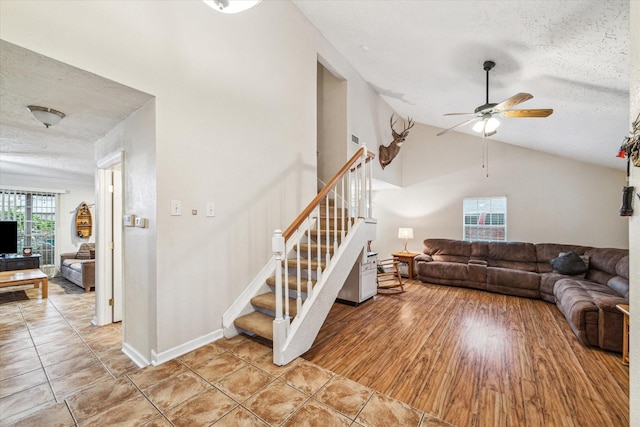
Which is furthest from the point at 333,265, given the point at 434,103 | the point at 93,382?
the point at 434,103

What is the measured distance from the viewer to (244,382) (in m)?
1.89

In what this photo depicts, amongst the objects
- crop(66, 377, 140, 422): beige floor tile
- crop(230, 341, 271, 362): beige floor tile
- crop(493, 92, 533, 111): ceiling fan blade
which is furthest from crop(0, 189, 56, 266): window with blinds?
crop(493, 92, 533, 111): ceiling fan blade

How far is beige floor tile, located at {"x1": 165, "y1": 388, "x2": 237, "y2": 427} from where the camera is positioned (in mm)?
1534

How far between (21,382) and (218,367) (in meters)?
1.44

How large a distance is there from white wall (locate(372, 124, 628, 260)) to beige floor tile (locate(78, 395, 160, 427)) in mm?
6090

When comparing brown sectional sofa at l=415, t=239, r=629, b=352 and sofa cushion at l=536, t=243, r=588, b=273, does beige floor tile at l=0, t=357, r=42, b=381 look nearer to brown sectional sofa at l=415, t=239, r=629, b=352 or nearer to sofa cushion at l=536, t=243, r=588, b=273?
brown sectional sofa at l=415, t=239, r=629, b=352

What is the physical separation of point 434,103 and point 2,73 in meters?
5.27

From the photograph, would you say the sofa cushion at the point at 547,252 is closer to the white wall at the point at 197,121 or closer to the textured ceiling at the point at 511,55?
the textured ceiling at the point at 511,55

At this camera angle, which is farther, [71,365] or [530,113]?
[530,113]

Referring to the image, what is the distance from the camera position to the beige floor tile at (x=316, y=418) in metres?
1.53

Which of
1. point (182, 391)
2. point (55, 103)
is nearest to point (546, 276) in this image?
point (182, 391)

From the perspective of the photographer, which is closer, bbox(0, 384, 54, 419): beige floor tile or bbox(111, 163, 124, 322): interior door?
bbox(0, 384, 54, 419): beige floor tile

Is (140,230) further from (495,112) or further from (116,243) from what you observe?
(495,112)

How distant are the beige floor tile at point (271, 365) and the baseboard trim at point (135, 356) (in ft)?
2.97
